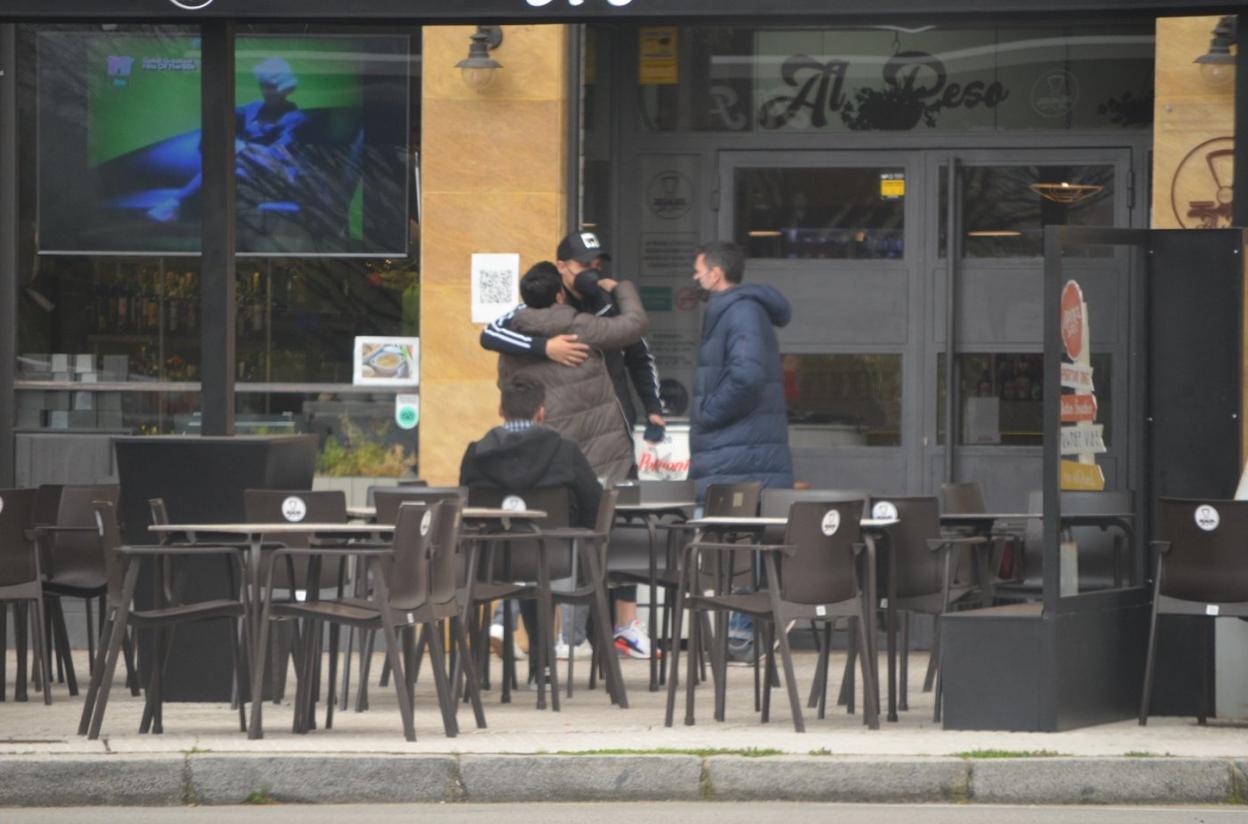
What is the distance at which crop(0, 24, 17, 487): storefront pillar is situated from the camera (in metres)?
14.4

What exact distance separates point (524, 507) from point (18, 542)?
2433mm

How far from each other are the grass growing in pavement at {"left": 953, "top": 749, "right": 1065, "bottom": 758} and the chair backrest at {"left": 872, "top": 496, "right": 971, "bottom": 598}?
6.07 ft

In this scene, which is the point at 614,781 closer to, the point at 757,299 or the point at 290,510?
the point at 290,510

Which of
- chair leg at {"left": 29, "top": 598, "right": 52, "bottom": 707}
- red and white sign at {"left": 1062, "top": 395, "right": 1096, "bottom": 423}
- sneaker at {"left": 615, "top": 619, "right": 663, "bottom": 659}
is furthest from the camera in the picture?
sneaker at {"left": 615, "top": 619, "right": 663, "bottom": 659}

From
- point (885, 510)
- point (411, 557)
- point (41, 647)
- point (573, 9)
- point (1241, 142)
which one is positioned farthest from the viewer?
point (41, 647)

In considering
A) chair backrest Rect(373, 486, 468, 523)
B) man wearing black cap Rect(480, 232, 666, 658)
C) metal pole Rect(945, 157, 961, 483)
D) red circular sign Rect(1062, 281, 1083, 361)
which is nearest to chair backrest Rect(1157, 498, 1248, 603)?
red circular sign Rect(1062, 281, 1083, 361)

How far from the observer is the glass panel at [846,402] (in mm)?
14773

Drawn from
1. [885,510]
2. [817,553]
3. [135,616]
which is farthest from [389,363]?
[817,553]

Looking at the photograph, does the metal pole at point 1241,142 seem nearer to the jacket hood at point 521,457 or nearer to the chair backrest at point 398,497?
the jacket hood at point 521,457

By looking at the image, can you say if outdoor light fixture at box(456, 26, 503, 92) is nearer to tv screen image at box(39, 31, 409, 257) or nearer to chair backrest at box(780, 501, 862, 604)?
tv screen image at box(39, 31, 409, 257)

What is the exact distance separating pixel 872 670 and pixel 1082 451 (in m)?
1.35

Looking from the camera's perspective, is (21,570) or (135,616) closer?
(135,616)

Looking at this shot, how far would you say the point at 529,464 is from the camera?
11.4 m

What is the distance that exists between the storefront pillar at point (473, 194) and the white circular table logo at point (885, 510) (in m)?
3.75
